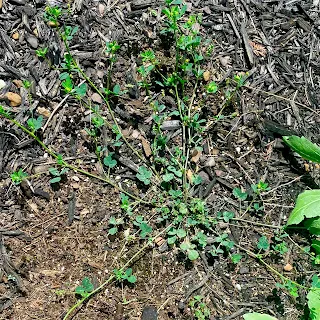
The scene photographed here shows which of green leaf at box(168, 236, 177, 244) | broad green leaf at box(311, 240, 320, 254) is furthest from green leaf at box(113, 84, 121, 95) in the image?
broad green leaf at box(311, 240, 320, 254)

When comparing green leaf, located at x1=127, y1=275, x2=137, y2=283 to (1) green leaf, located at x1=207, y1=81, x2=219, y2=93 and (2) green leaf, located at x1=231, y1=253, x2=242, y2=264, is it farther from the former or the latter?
(1) green leaf, located at x1=207, y1=81, x2=219, y2=93

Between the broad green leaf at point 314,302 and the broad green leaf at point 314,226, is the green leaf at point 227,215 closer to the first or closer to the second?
the broad green leaf at point 314,226

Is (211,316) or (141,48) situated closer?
(211,316)

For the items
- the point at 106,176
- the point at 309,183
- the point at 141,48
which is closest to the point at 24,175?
the point at 106,176


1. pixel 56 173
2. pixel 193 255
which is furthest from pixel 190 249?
pixel 56 173

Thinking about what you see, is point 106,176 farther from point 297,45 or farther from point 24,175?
point 297,45

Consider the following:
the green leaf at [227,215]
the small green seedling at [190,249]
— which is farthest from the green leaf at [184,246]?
the green leaf at [227,215]
